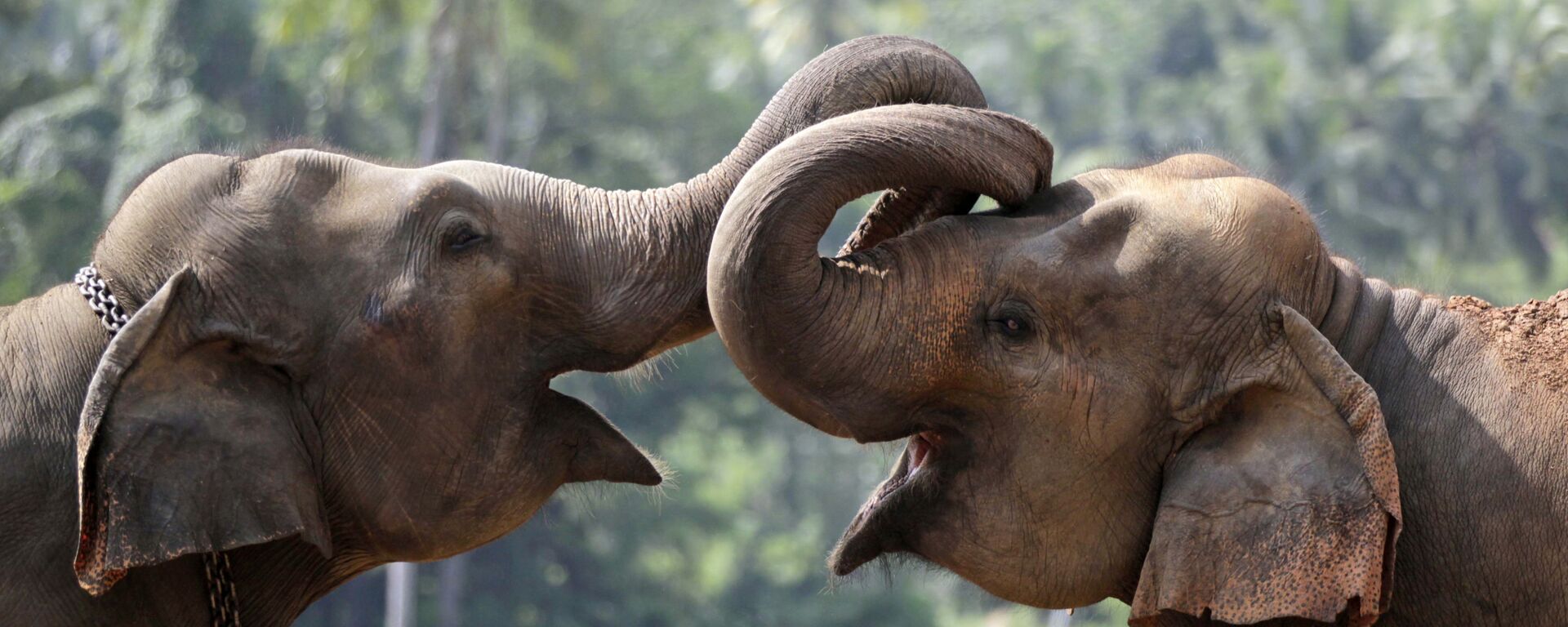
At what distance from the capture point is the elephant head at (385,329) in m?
3.40

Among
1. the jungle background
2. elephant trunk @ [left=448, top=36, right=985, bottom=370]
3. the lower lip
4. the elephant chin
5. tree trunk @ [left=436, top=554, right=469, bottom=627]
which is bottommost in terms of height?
tree trunk @ [left=436, top=554, right=469, bottom=627]

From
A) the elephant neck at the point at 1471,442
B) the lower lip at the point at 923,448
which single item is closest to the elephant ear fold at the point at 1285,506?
the elephant neck at the point at 1471,442

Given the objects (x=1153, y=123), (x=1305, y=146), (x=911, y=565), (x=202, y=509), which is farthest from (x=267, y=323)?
(x=1153, y=123)

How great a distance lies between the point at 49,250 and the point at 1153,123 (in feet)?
114

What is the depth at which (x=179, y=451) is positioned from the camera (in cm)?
337

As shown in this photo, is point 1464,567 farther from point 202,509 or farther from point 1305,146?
point 1305,146

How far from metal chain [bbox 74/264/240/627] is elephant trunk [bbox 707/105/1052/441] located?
1.08 meters

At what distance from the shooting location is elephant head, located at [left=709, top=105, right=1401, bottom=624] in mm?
3291

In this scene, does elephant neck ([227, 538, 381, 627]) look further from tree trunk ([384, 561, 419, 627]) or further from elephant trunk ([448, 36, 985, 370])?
tree trunk ([384, 561, 419, 627])

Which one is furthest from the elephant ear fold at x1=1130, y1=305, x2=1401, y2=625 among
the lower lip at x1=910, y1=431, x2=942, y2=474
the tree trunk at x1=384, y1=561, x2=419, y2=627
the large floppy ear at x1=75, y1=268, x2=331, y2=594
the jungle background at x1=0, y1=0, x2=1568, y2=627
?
the tree trunk at x1=384, y1=561, x2=419, y2=627

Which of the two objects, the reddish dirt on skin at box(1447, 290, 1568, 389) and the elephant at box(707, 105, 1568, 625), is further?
the reddish dirt on skin at box(1447, 290, 1568, 389)

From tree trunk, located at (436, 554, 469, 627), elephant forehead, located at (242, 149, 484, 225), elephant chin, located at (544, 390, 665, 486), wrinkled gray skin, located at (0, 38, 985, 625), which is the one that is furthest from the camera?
tree trunk, located at (436, 554, 469, 627)

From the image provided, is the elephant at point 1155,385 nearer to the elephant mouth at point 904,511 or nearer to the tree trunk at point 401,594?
the elephant mouth at point 904,511

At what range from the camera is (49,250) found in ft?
94.5
